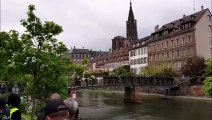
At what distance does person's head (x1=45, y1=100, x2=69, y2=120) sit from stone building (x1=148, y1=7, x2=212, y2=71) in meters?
66.0

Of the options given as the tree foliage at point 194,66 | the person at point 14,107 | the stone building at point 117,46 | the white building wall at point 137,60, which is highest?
the stone building at point 117,46

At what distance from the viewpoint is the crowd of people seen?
4672 mm

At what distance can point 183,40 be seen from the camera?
72750 mm

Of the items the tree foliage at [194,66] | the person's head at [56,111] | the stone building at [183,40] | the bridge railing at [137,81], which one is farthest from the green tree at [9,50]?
the stone building at [183,40]

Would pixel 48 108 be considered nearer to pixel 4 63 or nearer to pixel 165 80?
pixel 4 63

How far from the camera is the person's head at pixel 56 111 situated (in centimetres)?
464

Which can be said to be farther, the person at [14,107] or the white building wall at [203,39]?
the white building wall at [203,39]

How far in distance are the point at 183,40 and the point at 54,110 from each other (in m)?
70.3

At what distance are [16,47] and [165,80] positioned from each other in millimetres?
48478

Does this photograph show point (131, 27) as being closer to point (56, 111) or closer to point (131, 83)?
point (131, 83)

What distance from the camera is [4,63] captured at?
22.1 metres

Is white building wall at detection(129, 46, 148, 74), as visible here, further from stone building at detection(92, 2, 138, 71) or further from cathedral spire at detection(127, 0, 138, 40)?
cathedral spire at detection(127, 0, 138, 40)

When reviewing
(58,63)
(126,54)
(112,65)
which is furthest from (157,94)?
(112,65)

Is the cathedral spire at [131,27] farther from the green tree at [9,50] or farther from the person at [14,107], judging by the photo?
the person at [14,107]
